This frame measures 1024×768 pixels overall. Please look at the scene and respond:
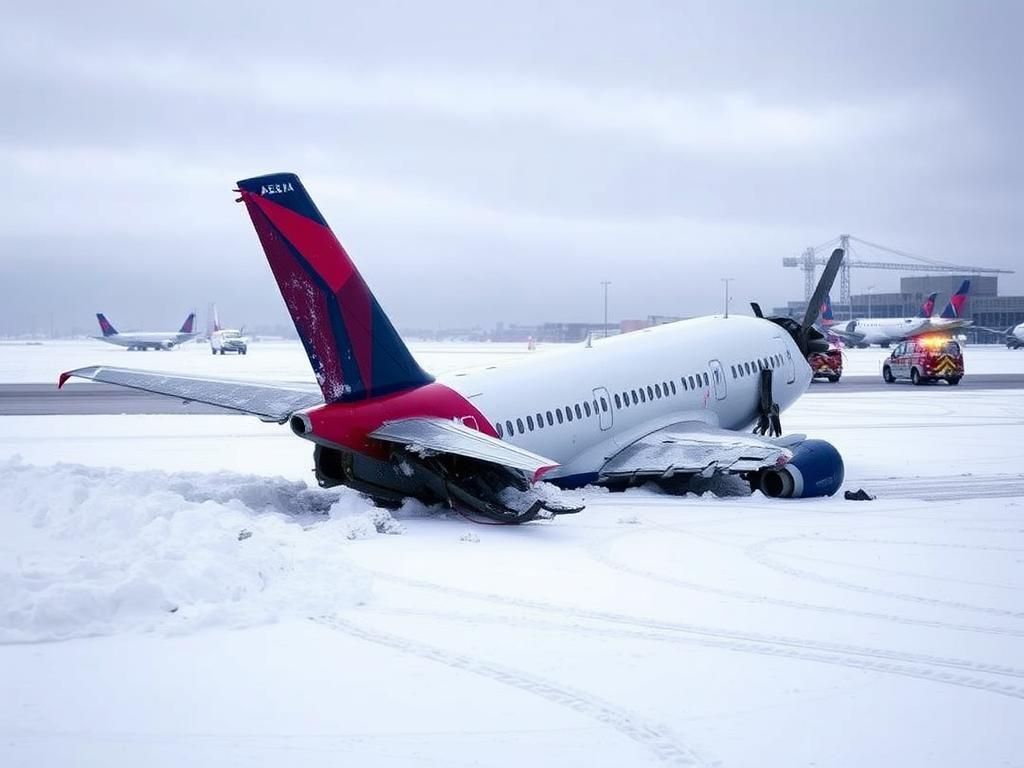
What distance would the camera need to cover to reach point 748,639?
428 inches

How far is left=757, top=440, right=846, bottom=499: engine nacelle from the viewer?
72.3 feet

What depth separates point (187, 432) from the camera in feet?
117

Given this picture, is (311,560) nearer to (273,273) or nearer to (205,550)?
(205,550)

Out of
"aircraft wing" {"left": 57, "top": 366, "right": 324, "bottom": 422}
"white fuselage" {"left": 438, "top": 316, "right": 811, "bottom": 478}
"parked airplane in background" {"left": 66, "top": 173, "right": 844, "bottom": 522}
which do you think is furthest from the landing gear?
"aircraft wing" {"left": 57, "top": 366, "right": 324, "bottom": 422}

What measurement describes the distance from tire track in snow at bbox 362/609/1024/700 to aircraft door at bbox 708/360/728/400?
1698cm

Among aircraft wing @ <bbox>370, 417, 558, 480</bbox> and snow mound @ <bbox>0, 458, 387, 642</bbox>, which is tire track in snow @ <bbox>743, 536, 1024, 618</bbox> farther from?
snow mound @ <bbox>0, 458, 387, 642</bbox>

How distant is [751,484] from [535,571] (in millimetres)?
10555

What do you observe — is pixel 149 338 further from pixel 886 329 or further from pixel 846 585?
pixel 846 585

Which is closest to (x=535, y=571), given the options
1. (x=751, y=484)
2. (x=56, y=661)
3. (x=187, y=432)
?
(x=56, y=661)

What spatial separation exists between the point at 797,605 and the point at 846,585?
139 cm

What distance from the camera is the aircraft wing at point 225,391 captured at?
20844 mm

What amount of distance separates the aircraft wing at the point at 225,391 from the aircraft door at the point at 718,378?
10688 millimetres

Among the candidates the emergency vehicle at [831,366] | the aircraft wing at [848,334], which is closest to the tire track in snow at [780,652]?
the emergency vehicle at [831,366]

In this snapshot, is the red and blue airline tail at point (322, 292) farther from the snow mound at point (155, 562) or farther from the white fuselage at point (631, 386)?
the white fuselage at point (631, 386)
